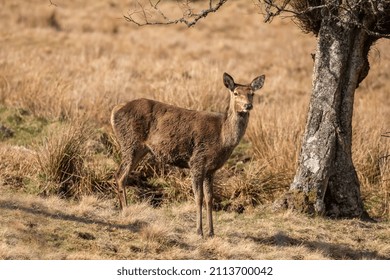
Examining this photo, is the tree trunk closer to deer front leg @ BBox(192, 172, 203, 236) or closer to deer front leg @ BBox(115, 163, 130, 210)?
deer front leg @ BBox(192, 172, 203, 236)

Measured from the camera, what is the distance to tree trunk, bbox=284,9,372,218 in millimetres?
11547

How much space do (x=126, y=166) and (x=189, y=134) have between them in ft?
3.49

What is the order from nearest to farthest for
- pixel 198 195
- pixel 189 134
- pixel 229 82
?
pixel 229 82, pixel 198 195, pixel 189 134

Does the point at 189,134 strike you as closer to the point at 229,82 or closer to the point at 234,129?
the point at 234,129

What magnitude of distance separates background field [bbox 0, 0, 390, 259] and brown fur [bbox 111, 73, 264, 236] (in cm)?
69

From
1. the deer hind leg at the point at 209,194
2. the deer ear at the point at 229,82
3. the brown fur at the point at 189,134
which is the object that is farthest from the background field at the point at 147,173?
the deer ear at the point at 229,82

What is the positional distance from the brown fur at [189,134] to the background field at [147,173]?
27.4 inches

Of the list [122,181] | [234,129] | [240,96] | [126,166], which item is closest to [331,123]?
[234,129]

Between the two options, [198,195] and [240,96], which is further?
[198,195]

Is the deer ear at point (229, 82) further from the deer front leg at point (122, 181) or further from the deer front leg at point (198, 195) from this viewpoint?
the deer front leg at point (122, 181)

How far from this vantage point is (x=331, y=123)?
456 inches

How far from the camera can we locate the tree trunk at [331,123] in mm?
11547

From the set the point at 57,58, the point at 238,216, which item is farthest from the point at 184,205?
the point at 57,58

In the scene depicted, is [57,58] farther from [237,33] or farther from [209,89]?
[237,33]
